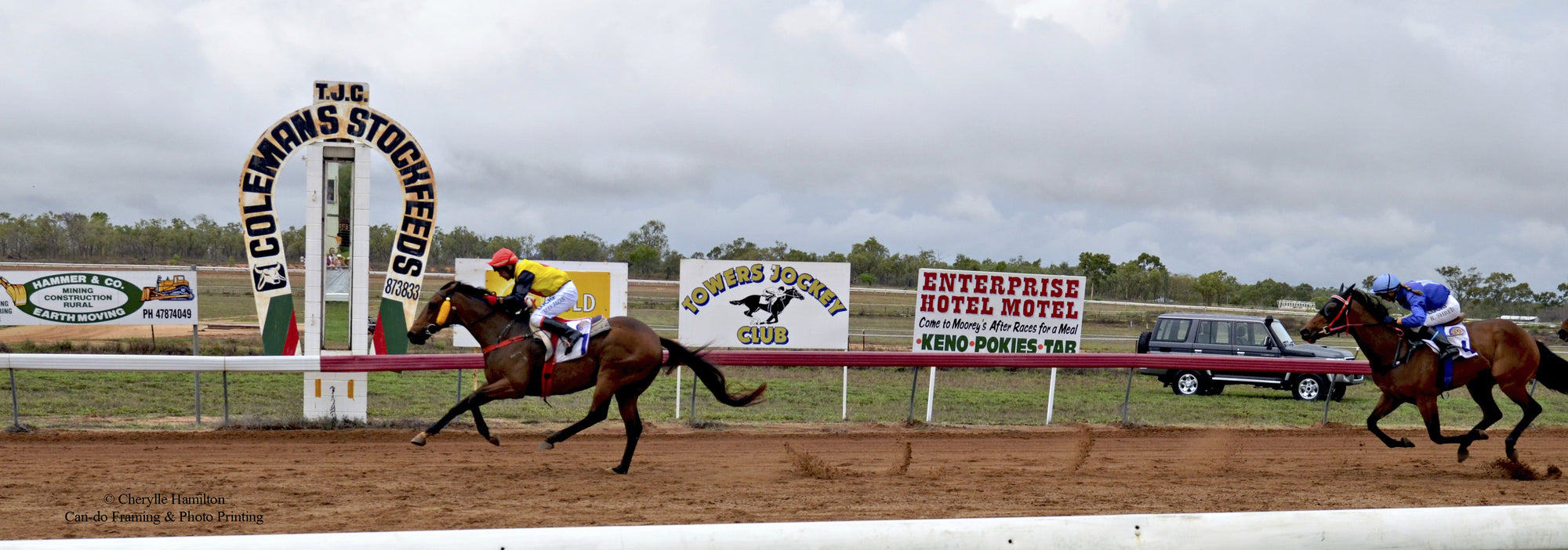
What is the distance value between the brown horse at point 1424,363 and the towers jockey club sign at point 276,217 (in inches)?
365

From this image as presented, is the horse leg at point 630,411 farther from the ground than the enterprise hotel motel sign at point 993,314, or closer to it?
closer to it

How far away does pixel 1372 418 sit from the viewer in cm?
1033

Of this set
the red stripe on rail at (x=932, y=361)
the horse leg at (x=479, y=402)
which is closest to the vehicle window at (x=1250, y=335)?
the red stripe on rail at (x=932, y=361)

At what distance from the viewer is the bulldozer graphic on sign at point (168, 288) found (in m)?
11.7

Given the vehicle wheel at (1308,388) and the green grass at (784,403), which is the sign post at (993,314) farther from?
the vehicle wheel at (1308,388)

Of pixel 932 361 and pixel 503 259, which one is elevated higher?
pixel 503 259

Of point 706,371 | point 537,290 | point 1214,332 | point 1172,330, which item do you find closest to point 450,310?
point 537,290

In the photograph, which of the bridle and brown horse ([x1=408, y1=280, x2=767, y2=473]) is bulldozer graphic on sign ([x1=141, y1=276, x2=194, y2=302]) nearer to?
brown horse ([x1=408, y1=280, x2=767, y2=473])

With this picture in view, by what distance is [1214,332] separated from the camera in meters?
20.4

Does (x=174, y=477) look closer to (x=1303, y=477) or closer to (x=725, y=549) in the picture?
(x=725, y=549)

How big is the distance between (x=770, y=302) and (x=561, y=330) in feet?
16.3

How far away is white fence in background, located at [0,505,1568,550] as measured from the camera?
374cm

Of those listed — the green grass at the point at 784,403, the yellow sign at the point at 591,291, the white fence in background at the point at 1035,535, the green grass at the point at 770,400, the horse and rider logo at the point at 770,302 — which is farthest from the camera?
the horse and rider logo at the point at 770,302

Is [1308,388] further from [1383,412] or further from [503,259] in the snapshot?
[503,259]
